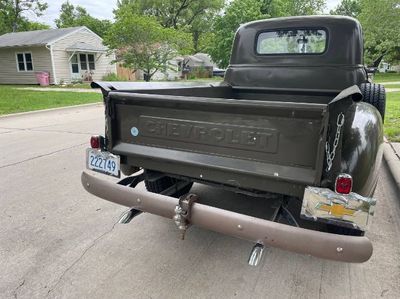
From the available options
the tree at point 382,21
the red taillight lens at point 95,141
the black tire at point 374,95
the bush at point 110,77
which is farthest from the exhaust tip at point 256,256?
the bush at point 110,77

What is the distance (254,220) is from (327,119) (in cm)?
80

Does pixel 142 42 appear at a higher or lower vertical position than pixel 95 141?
higher

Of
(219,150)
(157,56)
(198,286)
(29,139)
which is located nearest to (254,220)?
(219,150)

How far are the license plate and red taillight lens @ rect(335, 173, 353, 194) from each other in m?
1.79

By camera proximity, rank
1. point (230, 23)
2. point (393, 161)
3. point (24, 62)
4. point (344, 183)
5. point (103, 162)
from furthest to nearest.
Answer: point (230, 23), point (24, 62), point (393, 161), point (103, 162), point (344, 183)

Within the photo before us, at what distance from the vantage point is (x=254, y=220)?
225cm

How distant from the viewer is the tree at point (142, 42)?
20828 mm

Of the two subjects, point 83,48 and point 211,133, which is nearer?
point 211,133

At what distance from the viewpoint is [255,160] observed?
2.39 m

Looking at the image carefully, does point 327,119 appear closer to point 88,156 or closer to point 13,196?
point 88,156

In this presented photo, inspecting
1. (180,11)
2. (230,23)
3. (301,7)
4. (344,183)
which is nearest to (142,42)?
(230,23)

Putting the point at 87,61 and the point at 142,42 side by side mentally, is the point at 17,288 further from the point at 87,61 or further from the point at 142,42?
the point at 87,61

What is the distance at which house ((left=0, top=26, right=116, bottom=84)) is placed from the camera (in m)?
23.1

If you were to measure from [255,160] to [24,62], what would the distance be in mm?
26166
